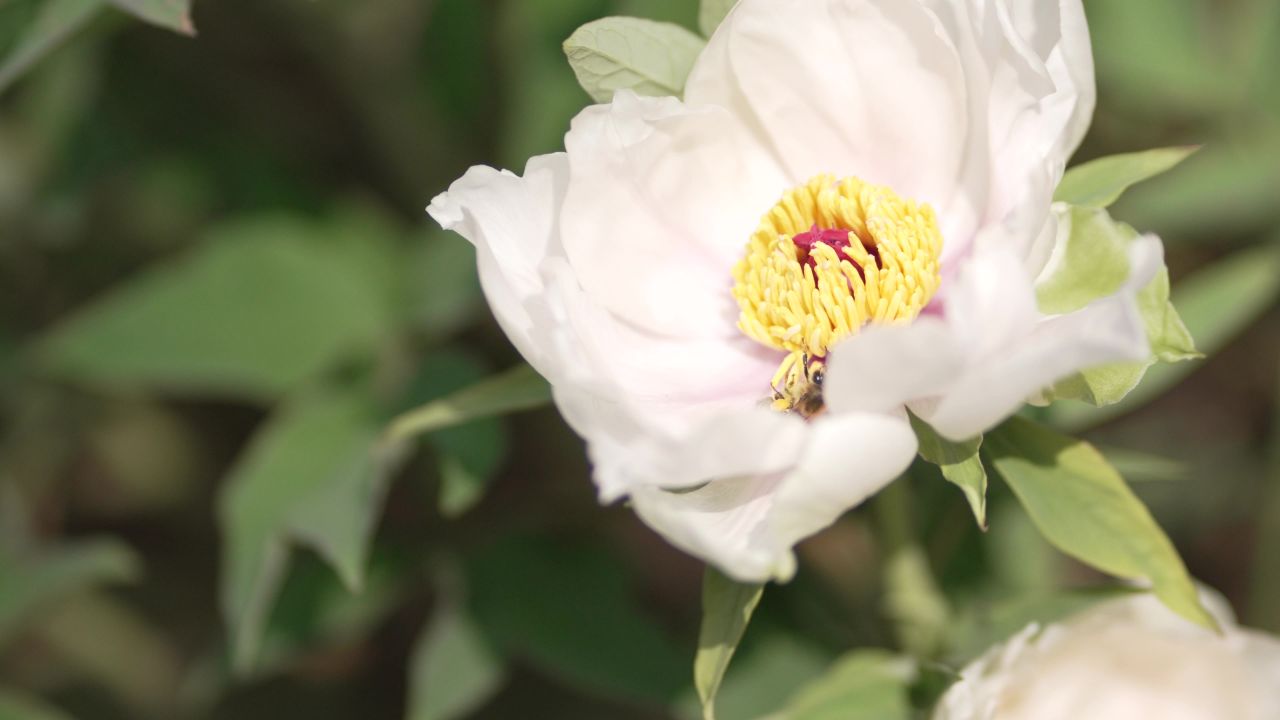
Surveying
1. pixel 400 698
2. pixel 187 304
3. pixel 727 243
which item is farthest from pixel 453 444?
pixel 400 698

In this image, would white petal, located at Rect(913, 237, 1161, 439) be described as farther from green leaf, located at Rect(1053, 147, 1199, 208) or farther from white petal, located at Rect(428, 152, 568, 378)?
white petal, located at Rect(428, 152, 568, 378)

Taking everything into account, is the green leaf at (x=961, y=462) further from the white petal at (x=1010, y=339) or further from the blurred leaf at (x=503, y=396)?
the blurred leaf at (x=503, y=396)

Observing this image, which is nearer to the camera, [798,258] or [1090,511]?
[1090,511]

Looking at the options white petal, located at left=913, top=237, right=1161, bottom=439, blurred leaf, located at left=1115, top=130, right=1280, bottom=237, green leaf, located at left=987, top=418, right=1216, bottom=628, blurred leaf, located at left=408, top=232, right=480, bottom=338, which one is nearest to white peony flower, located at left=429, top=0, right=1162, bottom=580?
white petal, located at left=913, top=237, right=1161, bottom=439

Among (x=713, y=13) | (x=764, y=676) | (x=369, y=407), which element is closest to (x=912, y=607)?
(x=764, y=676)

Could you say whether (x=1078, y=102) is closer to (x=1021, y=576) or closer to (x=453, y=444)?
(x=453, y=444)

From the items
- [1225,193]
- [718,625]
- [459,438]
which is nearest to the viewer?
[718,625]

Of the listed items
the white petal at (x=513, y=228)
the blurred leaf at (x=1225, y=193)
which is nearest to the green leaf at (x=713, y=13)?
the white petal at (x=513, y=228)

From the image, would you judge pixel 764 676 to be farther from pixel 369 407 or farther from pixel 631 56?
pixel 631 56
